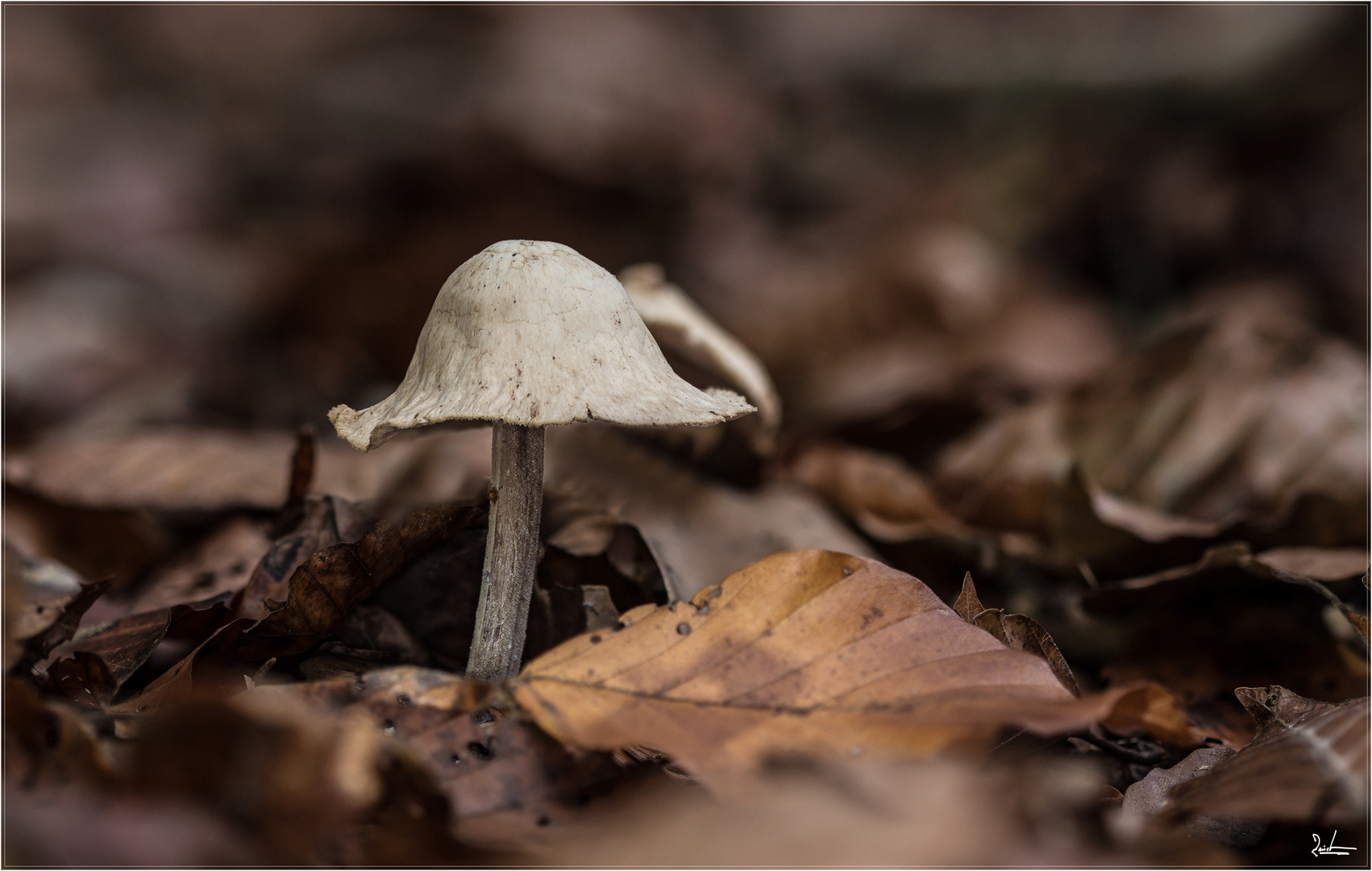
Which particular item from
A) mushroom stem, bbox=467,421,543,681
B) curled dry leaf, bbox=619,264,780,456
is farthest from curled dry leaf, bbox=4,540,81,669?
curled dry leaf, bbox=619,264,780,456

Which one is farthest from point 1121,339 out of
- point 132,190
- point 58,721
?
point 132,190

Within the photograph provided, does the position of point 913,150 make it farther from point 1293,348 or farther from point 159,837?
point 159,837

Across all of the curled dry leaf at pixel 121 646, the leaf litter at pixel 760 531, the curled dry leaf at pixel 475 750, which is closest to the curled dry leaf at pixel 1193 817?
the leaf litter at pixel 760 531

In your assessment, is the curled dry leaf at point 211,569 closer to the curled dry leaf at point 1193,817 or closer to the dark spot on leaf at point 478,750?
the dark spot on leaf at point 478,750

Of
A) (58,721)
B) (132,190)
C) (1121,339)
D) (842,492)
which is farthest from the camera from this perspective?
(132,190)

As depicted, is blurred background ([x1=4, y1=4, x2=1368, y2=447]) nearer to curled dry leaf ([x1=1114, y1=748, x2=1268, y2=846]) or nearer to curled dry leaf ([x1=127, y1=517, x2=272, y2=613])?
curled dry leaf ([x1=127, y1=517, x2=272, y2=613])
